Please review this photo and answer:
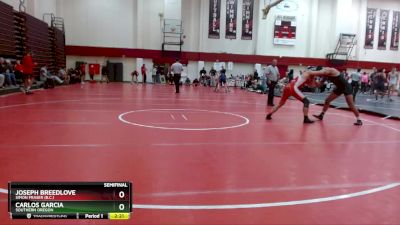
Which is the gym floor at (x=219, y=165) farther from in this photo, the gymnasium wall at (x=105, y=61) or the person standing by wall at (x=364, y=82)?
the gymnasium wall at (x=105, y=61)

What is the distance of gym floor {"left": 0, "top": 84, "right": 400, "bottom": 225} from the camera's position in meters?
3.12

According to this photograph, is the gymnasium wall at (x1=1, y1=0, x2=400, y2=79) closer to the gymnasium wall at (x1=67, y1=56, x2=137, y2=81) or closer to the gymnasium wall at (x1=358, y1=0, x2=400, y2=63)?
the gymnasium wall at (x1=358, y1=0, x2=400, y2=63)

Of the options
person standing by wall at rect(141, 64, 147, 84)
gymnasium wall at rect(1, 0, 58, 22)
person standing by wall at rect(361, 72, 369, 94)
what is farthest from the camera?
person standing by wall at rect(141, 64, 147, 84)

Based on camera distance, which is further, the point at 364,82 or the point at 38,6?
the point at 364,82

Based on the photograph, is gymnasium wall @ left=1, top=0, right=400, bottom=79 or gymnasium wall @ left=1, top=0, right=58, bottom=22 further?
gymnasium wall @ left=1, top=0, right=400, bottom=79

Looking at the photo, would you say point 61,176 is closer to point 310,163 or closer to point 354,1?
point 310,163

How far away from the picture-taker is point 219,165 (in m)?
4.55

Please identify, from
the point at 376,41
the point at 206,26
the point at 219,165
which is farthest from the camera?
the point at 376,41

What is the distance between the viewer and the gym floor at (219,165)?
3.12 m

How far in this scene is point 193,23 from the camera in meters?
30.9

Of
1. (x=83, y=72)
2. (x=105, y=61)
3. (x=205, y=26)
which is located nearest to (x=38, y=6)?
(x=83, y=72)

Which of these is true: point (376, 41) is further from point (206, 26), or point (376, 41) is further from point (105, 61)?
point (105, 61)
